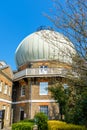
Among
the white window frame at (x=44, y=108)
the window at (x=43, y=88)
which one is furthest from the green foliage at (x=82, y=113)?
the window at (x=43, y=88)

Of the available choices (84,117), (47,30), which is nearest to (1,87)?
(84,117)

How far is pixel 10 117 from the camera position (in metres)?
37.2

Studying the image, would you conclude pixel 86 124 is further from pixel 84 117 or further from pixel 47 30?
pixel 47 30

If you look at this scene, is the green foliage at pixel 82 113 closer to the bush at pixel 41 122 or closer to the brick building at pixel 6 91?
the bush at pixel 41 122

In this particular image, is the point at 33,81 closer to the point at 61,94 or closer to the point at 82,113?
the point at 61,94

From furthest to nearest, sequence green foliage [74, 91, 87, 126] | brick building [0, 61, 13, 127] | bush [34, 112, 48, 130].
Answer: brick building [0, 61, 13, 127]
bush [34, 112, 48, 130]
green foliage [74, 91, 87, 126]

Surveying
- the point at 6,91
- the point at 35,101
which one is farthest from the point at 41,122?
the point at 6,91

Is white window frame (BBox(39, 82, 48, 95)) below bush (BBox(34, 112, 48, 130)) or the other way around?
the other way around

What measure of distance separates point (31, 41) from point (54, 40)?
28.8 m

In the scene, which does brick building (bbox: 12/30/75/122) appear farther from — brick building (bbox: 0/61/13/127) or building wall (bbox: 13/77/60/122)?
brick building (bbox: 0/61/13/127)

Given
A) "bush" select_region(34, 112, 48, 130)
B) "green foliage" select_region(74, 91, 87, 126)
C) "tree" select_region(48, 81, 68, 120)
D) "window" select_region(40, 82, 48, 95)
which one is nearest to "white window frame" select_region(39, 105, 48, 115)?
"window" select_region(40, 82, 48, 95)

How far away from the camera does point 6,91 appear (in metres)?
35.5

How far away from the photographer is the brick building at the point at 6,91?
3322cm

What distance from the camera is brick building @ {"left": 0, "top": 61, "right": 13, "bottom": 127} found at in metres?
33.2
